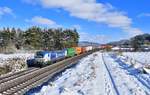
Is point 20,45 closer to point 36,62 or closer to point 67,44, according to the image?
point 67,44

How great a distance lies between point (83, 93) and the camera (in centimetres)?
1852

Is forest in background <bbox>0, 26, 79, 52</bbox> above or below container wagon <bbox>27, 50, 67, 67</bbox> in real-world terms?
Result: above

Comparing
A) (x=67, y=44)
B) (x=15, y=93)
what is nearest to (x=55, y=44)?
(x=67, y=44)

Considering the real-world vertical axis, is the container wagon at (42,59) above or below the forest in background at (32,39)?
below

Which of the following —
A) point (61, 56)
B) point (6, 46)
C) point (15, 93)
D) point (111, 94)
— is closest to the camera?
point (111, 94)

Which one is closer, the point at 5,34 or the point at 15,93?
the point at 15,93

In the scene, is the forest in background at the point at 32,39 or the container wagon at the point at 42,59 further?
the forest in background at the point at 32,39

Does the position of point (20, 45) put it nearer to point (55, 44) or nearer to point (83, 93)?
point (55, 44)

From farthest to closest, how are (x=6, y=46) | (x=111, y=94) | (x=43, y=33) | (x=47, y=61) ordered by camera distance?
(x=43, y=33)
(x=6, y=46)
(x=47, y=61)
(x=111, y=94)

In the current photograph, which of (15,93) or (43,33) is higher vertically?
(43,33)

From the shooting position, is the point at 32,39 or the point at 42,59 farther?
the point at 32,39

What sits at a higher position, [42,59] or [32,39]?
[32,39]

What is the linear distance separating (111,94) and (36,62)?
27.0m

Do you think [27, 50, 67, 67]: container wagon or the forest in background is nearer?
[27, 50, 67, 67]: container wagon
